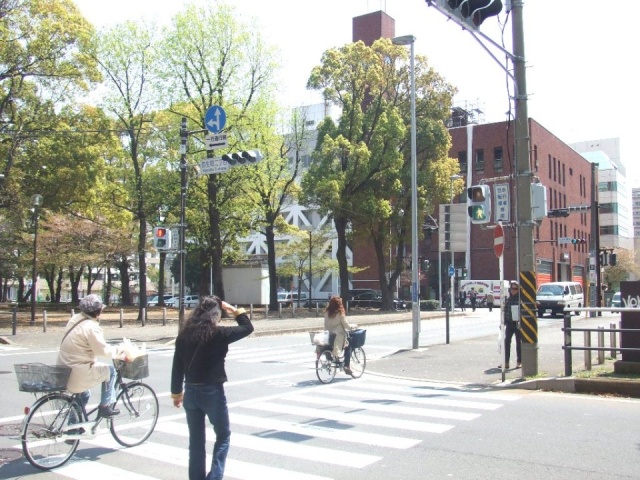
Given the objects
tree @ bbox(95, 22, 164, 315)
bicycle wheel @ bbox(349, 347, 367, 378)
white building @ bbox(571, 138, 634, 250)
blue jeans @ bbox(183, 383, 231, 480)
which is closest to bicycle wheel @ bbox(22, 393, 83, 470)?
blue jeans @ bbox(183, 383, 231, 480)

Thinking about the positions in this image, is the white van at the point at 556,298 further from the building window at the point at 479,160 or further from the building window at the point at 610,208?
the building window at the point at 610,208

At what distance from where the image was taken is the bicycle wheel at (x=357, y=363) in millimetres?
13170

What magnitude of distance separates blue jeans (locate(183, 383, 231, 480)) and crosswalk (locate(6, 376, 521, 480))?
3.49 ft

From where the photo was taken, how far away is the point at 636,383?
10.3 meters

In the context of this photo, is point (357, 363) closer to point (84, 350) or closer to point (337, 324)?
point (337, 324)

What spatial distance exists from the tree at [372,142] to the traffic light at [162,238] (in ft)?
66.2

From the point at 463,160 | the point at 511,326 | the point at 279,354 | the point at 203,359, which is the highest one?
the point at 463,160

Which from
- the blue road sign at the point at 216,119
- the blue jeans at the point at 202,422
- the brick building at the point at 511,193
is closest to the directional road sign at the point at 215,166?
the blue road sign at the point at 216,119

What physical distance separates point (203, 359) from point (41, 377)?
2468mm

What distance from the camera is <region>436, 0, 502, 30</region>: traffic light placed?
954 cm

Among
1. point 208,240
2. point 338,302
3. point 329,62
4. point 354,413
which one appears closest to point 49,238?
point 208,240

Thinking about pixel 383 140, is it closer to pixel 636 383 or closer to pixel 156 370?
pixel 156 370

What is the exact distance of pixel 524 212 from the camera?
12422 mm

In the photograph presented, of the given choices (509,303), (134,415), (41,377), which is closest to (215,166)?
(509,303)
